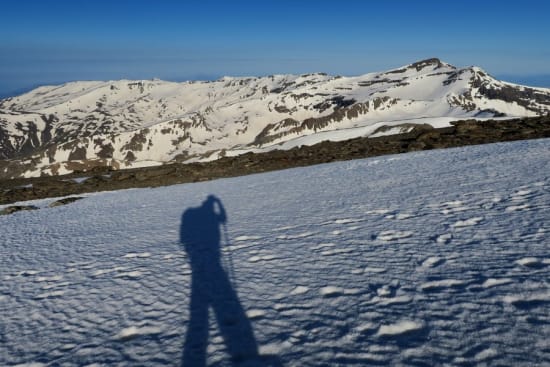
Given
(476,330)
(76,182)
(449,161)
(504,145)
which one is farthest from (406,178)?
(76,182)

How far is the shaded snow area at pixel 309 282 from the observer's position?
469 cm

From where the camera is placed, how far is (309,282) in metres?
6.52

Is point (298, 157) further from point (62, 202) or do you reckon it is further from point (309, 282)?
point (309, 282)

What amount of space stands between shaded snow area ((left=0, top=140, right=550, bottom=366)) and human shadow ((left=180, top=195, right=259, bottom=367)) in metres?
0.03

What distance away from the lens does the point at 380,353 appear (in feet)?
14.6

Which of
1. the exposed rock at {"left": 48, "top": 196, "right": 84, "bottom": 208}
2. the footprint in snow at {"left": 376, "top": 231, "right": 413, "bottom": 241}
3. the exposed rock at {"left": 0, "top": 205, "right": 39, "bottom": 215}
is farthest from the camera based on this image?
the exposed rock at {"left": 48, "top": 196, "right": 84, "bottom": 208}

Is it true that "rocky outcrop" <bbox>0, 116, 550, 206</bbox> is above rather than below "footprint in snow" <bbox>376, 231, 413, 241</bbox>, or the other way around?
above

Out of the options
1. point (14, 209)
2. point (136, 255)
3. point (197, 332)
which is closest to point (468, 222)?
point (197, 332)

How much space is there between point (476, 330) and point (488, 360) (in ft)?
1.72

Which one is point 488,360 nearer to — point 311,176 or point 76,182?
point 311,176

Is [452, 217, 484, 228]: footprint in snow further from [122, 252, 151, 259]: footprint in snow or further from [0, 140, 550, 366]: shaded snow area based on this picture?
[122, 252, 151, 259]: footprint in snow

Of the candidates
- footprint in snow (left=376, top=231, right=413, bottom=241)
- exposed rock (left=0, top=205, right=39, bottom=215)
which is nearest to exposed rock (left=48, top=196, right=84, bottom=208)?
exposed rock (left=0, top=205, right=39, bottom=215)

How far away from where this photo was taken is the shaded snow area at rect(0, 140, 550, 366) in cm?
469

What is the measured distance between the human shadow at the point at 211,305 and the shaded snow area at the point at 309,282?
0.03 metres
